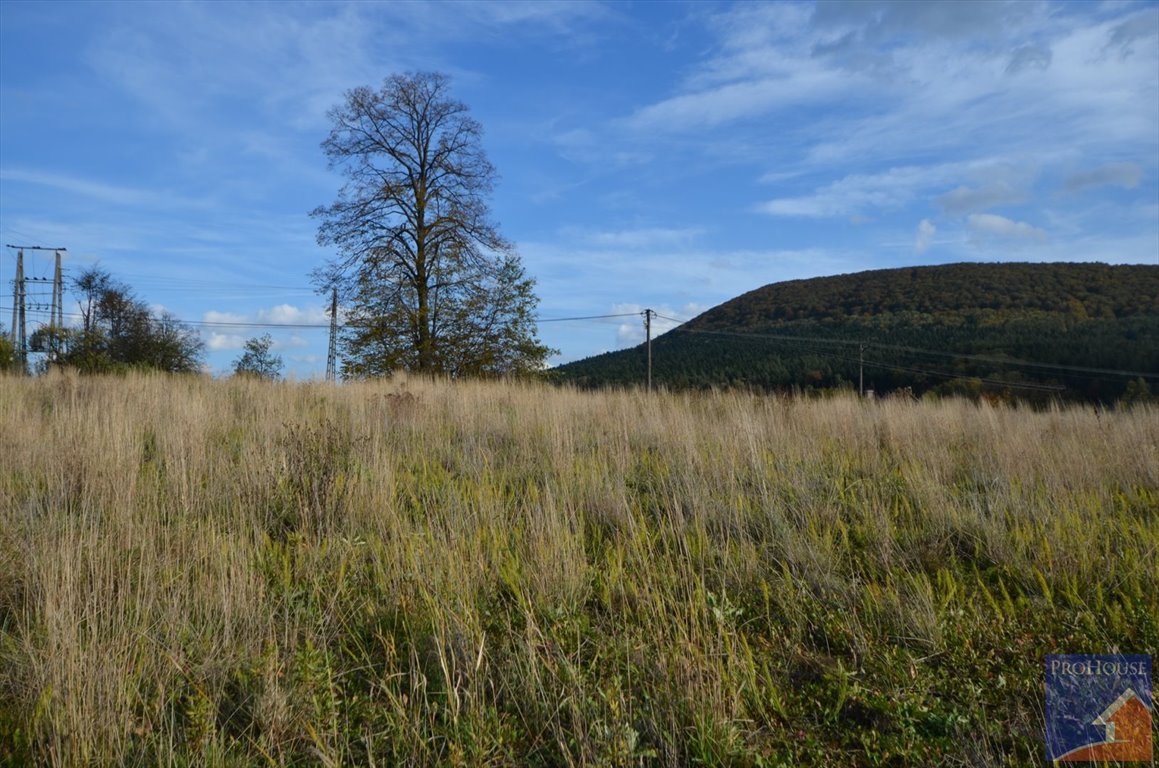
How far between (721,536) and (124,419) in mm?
6401

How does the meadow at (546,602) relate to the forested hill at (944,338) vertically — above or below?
below

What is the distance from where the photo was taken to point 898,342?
5122 centimetres

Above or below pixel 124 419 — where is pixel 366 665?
below

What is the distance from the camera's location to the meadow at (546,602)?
2.59m

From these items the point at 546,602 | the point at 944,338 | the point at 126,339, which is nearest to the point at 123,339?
the point at 126,339

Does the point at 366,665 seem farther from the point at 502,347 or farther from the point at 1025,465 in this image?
the point at 502,347

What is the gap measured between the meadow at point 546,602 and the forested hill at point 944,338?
17702 millimetres

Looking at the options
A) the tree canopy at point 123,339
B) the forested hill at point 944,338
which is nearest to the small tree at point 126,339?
the tree canopy at point 123,339

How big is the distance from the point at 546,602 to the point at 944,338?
52.2m

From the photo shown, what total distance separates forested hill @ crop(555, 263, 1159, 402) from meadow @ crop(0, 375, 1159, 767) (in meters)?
17.7

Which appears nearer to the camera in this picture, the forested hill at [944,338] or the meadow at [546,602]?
the meadow at [546,602]

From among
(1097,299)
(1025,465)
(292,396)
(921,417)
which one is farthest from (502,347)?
(1097,299)

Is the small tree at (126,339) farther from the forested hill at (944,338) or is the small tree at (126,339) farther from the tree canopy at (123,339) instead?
the forested hill at (944,338)

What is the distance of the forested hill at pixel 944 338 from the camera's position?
32.9 m
